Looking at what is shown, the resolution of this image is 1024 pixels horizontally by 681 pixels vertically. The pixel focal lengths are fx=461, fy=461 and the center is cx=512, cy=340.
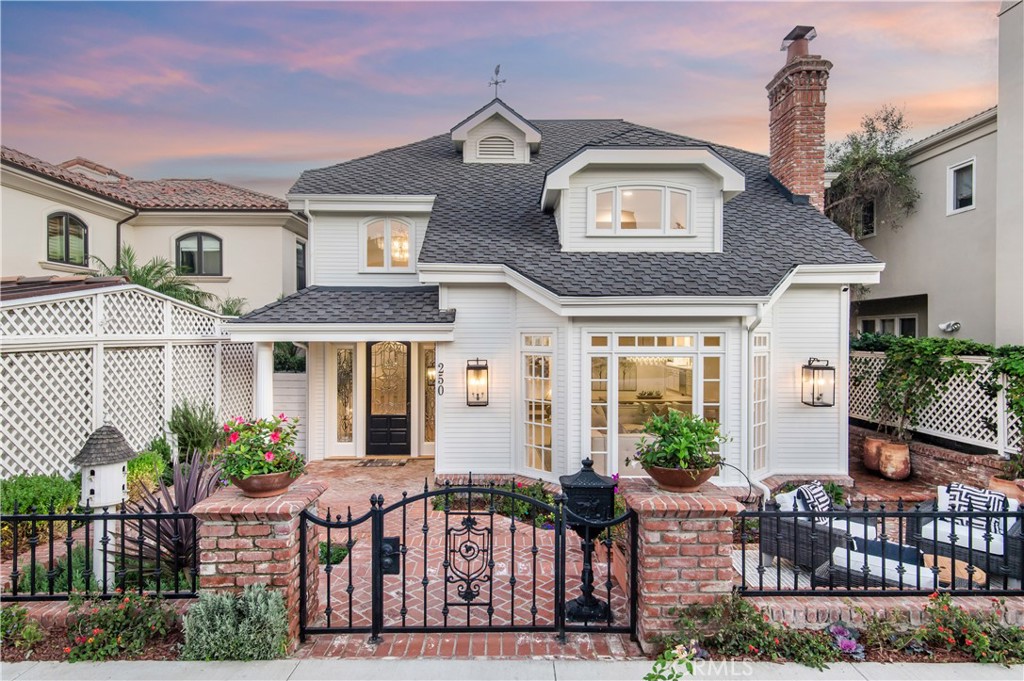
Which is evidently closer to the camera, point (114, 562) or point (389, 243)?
point (114, 562)

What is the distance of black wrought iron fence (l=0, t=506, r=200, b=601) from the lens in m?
3.60

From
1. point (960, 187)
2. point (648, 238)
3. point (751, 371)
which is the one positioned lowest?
point (751, 371)

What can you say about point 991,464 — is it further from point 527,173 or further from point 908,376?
point 527,173

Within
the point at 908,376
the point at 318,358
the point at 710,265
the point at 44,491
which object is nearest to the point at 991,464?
the point at 908,376

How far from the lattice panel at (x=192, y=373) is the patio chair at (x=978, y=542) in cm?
1083

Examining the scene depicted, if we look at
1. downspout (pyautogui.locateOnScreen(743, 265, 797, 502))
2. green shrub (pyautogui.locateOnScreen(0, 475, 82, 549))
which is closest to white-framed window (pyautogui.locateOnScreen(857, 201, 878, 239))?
downspout (pyautogui.locateOnScreen(743, 265, 797, 502))

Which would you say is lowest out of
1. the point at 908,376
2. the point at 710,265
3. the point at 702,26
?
the point at 908,376

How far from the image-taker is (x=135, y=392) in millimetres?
7852

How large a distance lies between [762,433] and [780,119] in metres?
6.66

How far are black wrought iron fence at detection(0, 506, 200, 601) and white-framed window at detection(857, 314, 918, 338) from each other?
57.1ft

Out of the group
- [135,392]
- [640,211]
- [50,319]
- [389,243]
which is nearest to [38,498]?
[50,319]

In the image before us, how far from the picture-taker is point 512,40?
11125 millimetres

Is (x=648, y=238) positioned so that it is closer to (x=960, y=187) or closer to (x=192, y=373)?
(x=192, y=373)

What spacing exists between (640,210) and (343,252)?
20.6ft
